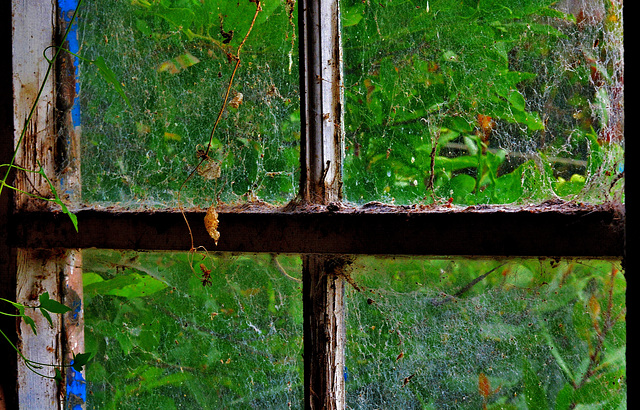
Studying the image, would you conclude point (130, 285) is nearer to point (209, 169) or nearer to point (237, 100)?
point (209, 169)

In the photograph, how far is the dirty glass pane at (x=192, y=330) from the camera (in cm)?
72

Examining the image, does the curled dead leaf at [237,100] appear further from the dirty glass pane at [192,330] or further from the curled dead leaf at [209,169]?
the dirty glass pane at [192,330]

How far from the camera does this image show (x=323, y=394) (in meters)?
0.67

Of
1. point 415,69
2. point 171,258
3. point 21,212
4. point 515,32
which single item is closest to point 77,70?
point 21,212

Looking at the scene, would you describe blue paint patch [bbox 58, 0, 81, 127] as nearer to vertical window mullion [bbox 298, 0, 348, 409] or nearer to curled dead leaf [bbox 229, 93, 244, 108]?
curled dead leaf [bbox 229, 93, 244, 108]

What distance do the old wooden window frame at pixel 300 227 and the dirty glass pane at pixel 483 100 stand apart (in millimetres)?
36

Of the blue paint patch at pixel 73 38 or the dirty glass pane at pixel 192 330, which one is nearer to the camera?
the dirty glass pane at pixel 192 330

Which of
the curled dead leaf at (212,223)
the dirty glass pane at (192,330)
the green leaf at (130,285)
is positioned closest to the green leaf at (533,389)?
the dirty glass pane at (192,330)

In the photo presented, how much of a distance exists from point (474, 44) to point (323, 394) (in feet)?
1.65

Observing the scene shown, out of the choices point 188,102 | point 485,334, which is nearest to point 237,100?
point 188,102

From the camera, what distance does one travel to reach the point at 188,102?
30.5 inches

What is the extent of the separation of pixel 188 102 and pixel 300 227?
296mm

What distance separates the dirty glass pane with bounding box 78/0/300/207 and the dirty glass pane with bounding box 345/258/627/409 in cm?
22

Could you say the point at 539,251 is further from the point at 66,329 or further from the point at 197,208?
the point at 66,329
